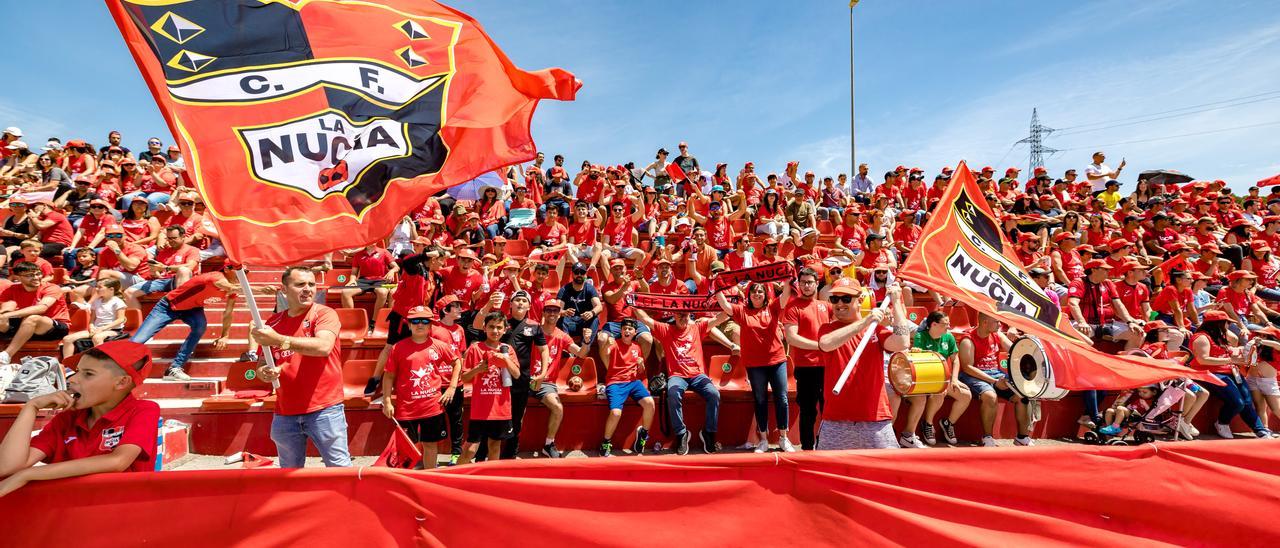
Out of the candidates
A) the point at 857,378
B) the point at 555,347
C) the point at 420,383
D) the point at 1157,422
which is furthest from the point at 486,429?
the point at 1157,422

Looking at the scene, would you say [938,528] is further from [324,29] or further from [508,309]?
[508,309]

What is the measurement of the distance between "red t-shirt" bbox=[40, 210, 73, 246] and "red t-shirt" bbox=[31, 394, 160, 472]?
33.1 feet

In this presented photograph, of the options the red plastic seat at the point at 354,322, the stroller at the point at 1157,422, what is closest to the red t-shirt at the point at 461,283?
the red plastic seat at the point at 354,322

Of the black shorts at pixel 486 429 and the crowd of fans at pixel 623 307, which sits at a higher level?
the crowd of fans at pixel 623 307

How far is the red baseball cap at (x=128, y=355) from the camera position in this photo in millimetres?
2613

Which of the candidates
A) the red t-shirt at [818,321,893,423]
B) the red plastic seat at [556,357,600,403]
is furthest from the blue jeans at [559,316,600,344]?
the red t-shirt at [818,321,893,423]

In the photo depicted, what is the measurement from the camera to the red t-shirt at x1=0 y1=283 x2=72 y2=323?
7258mm

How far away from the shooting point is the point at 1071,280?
31.8ft

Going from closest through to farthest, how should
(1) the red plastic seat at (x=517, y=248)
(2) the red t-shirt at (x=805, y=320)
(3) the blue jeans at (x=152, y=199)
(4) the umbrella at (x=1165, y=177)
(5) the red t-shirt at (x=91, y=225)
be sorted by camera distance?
(2) the red t-shirt at (x=805, y=320)
(5) the red t-shirt at (x=91, y=225)
(3) the blue jeans at (x=152, y=199)
(1) the red plastic seat at (x=517, y=248)
(4) the umbrella at (x=1165, y=177)

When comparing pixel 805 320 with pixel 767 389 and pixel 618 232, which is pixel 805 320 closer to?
pixel 767 389

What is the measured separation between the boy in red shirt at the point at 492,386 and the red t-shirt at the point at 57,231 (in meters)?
9.22

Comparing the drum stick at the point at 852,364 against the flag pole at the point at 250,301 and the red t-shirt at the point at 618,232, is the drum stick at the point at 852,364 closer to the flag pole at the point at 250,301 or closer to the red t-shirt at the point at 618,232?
the flag pole at the point at 250,301

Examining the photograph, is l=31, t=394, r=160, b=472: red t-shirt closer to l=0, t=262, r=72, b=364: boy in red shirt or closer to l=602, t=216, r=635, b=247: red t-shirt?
l=0, t=262, r=72, b=364: boy in red shirt

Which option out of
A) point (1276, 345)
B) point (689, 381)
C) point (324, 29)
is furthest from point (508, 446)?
point (1276, 345)
